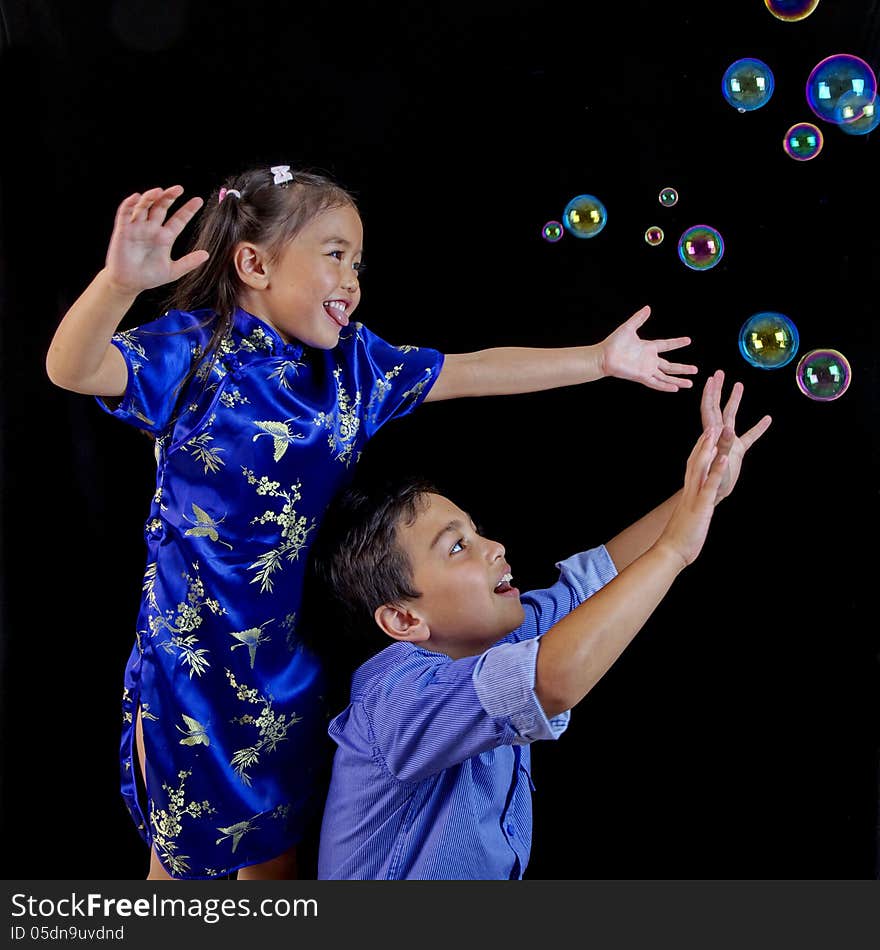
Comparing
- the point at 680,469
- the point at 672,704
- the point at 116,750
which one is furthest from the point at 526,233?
the point at 116,750

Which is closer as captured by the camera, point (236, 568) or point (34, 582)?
point (236, 568)

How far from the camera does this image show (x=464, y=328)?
6.53ft

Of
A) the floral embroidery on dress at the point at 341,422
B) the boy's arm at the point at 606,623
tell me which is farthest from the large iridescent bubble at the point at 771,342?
the floral embroidery on dress at the point at 341,422

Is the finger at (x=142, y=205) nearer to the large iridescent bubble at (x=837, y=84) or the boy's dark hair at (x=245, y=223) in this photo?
the boy's dark hair at (x=245, y=223)

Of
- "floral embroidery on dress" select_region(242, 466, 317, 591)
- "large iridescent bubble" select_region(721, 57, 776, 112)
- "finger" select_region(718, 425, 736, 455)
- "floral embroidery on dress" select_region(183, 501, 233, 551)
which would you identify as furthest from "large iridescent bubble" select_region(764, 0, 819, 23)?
"floral embroidery on dress" select_region(183, 501, 233, 551)

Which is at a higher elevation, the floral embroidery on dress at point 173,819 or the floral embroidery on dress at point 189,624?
the floral embroidery on dress at point 189,624

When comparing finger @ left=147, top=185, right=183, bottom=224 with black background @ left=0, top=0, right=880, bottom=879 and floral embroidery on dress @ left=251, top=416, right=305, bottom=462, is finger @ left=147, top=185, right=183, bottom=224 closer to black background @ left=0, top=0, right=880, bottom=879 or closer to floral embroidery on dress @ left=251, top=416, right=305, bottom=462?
floral embroidery on dress @ left=251, top=416, right=305, bottom=462

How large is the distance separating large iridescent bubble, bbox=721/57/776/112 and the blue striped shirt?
1.02 metres

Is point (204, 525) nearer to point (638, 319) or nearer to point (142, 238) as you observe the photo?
point (142, 238)

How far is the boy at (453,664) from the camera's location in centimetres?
125

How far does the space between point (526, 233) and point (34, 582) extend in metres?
1.20

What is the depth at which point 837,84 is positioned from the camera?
1626 millimetres

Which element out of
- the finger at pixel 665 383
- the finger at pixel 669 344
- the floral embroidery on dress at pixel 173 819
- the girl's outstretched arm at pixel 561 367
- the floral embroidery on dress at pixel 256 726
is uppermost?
the finger at pixel 669 344

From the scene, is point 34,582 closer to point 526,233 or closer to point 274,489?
point 274,489
